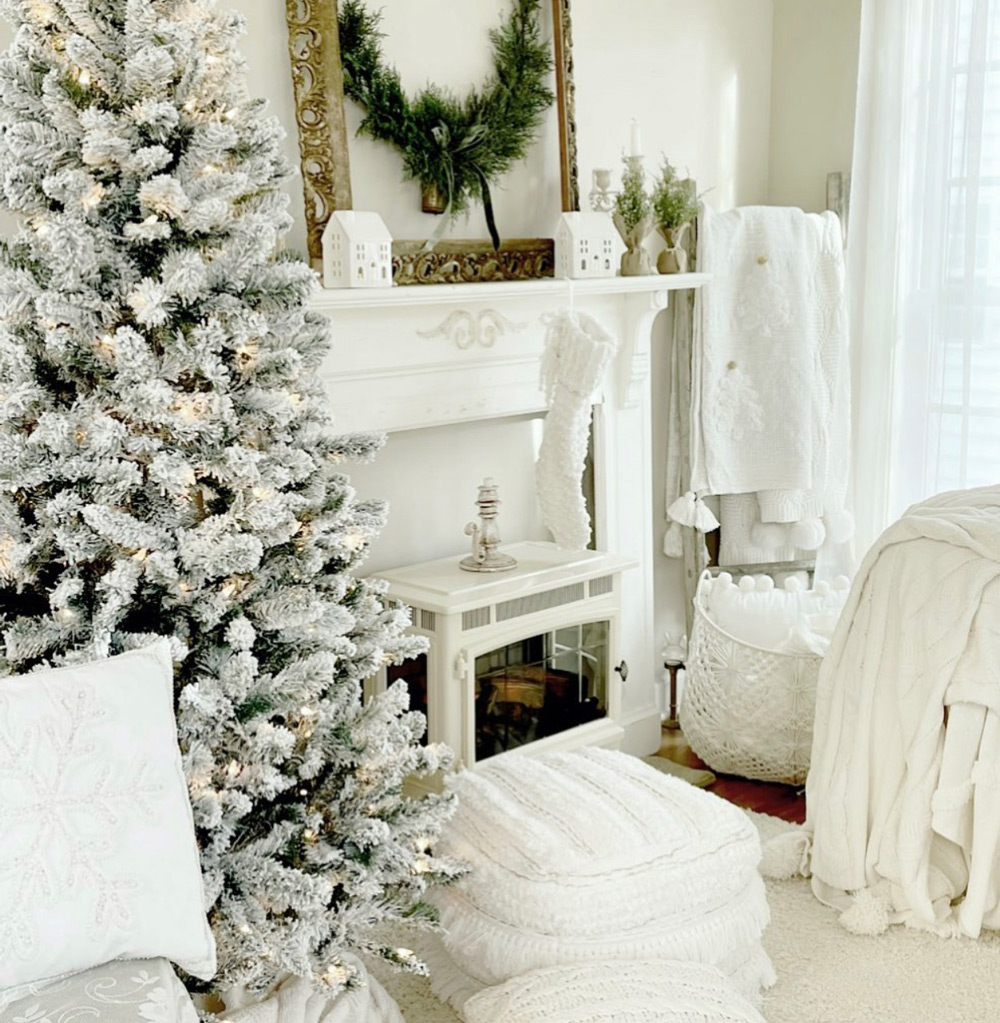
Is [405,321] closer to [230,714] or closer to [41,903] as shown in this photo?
[230,714]

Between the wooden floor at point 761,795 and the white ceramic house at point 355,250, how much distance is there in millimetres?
1567

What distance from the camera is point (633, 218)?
128 inches

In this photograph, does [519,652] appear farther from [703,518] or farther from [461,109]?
[461,109]

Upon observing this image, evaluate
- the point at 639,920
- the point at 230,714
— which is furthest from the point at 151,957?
the point at 639,920

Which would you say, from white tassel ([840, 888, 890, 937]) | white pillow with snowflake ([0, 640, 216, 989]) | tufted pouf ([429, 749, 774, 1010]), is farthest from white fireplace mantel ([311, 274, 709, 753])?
white pillow with snowflake ([0, 640, 216, 989])

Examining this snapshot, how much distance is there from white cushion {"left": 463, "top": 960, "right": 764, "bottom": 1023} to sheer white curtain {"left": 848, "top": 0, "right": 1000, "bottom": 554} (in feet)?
6.49

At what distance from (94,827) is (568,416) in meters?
1.73

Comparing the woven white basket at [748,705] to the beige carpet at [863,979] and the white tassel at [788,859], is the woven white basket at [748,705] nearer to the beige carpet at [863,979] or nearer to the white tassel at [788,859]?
the white tassel at [788,859]

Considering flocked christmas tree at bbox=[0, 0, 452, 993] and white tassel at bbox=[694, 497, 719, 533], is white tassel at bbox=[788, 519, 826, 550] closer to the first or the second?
white tassel at bbox=[694, 497, 719, 533]

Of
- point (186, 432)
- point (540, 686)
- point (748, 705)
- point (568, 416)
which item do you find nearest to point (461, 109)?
point (568, 416)

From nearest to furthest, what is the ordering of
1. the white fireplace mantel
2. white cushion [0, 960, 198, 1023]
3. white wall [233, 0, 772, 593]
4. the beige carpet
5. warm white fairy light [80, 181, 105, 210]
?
white cushion [0, 960, 198, 1023] < warm white fairy light [80, 181, 105, 210] < the beige carpet < the white fireplace mantel < white wall [233, 0, 772, 593]

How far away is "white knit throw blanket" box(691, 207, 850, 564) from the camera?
361cm

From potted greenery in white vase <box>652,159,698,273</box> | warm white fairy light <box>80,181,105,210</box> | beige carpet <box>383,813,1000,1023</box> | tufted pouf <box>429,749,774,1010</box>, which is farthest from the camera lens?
potted greenery in white vase <box>652,159,698,273</box>

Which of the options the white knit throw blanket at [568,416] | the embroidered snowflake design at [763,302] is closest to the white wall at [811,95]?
the embroidered snowflake design at [763,302]
